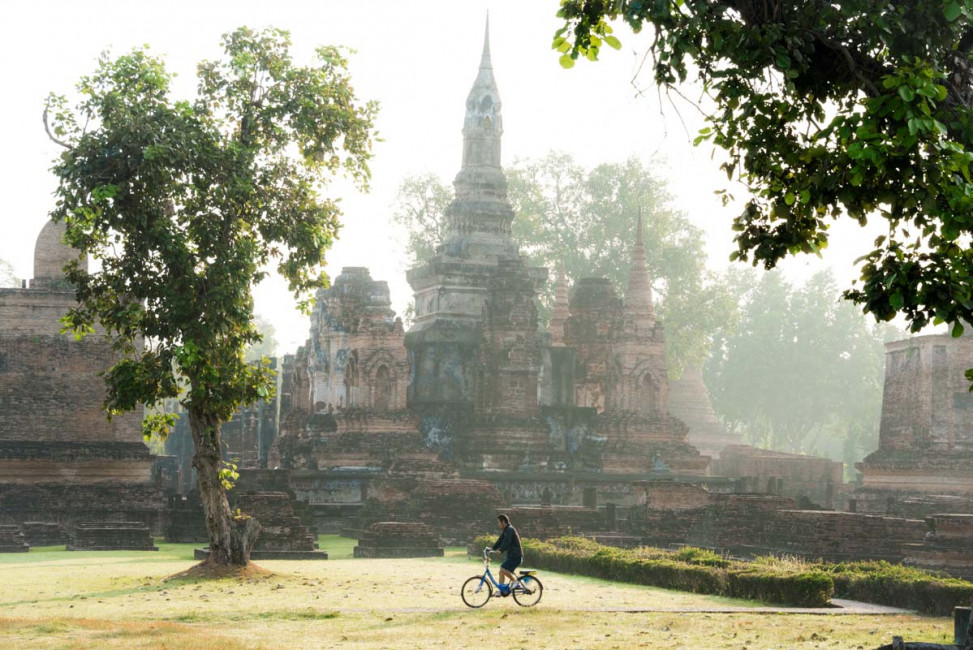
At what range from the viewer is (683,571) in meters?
17.9

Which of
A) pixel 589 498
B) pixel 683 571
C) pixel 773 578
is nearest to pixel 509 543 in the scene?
pixel 773 578

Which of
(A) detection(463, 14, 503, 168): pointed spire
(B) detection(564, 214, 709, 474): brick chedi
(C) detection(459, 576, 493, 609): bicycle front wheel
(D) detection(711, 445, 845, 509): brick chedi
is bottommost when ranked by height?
(C) detection(459, 576, 493, 609): bicycle front wheel

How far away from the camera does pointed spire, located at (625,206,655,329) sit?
37438mm

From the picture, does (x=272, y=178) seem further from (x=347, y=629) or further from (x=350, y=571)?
(x=347, y=629)

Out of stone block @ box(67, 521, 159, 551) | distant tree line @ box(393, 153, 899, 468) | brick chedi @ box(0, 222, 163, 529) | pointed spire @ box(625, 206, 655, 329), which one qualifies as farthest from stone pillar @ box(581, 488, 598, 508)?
distant tree line @ box(393, 153, 899, 468)

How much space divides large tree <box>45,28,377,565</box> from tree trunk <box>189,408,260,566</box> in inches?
0.7

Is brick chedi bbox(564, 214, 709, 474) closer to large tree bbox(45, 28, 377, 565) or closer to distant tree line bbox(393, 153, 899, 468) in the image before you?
distant tree line bbox(393, 153, 899, 468)

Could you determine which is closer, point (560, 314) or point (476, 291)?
point (476, 291)

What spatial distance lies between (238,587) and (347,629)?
4.35 metres

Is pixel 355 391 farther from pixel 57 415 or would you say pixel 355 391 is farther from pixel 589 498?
pixel 57 415

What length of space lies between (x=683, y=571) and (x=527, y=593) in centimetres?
350

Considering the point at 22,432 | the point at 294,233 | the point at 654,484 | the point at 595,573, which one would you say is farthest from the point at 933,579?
the point at 22,432

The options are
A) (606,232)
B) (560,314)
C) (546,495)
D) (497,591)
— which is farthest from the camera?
(606,232)

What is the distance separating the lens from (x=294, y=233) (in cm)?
1934
